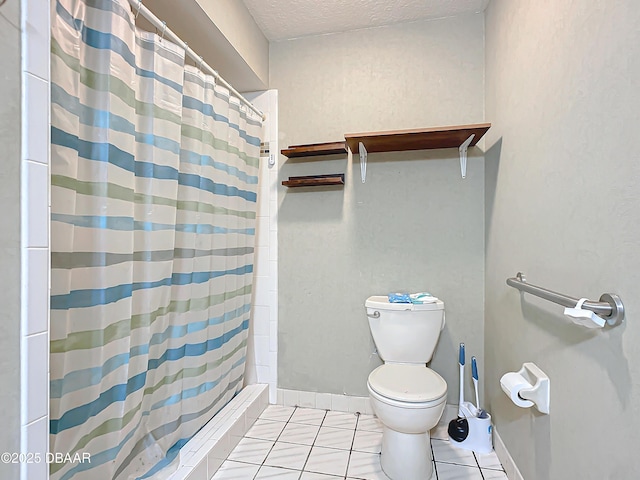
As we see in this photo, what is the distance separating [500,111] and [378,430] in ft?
6.04

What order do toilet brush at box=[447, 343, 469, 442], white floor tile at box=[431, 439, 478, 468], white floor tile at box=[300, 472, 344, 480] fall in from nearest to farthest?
white floor tile at box=[300, 472, 344, 480]
white floor tile at box=[431, 439, 478, 468]
toilet brush at box=[447, 343, 469, 442]

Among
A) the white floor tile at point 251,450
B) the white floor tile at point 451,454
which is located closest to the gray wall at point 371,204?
the white floor tile at point 451,454

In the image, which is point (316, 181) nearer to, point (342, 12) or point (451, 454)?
point (342, 12)

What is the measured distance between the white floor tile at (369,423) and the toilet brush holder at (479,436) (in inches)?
17.0

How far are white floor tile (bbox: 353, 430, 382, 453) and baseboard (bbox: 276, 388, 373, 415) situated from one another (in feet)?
0.65

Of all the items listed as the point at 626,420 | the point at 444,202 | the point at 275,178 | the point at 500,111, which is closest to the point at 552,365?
the point at 626,420

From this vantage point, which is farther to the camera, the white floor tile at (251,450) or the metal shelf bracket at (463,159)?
the metal shelf bracket at (463,159)

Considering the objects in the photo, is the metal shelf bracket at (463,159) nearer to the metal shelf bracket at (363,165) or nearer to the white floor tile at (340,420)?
the metal shelf bracket at (363,165)

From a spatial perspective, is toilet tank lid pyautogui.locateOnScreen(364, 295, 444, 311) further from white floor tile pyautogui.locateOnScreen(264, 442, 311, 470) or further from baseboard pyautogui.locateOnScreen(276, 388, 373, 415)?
white floor tile pyautogui.locateOnScreen(264, 442, 311, 470)

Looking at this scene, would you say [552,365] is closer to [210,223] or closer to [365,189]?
[365,189]

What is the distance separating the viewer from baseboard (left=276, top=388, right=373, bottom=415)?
2039 mm

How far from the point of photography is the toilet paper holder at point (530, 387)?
111 centimetres

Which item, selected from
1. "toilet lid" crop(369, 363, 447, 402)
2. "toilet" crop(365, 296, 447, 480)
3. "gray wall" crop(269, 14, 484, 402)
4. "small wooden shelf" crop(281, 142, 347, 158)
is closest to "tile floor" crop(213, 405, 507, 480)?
"toilet" crop(365, 296, 447, 480)

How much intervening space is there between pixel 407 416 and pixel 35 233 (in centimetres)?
143
